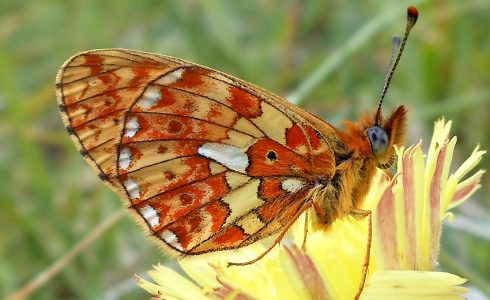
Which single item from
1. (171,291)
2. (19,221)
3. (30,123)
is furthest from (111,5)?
(171,291)

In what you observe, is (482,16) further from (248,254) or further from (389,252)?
(389,252)

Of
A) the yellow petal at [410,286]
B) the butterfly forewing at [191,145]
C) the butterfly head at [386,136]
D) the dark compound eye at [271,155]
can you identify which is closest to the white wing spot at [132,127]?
the butterfly forewing at [191,145]

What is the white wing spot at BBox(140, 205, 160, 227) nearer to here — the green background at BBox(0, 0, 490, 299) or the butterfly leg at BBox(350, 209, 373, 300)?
the butterfly leg at BBox(350, 209, 373, 300)

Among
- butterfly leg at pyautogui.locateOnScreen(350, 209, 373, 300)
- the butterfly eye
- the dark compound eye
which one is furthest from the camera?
the dark compound eye

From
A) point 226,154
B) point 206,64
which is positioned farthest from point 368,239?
point 206,64

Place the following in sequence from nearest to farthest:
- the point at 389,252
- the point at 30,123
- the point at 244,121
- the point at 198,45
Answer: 1. the point at 389,252
2. the point at 244,121
3. the point at 198,45
4. the point at 30,123

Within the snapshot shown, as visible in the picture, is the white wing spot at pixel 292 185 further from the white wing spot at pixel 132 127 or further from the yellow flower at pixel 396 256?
the white wing spot at pixel 132 127

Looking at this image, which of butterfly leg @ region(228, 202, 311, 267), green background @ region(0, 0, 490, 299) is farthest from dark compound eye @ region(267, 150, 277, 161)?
green background @ region(0, 0, 490, 299)
